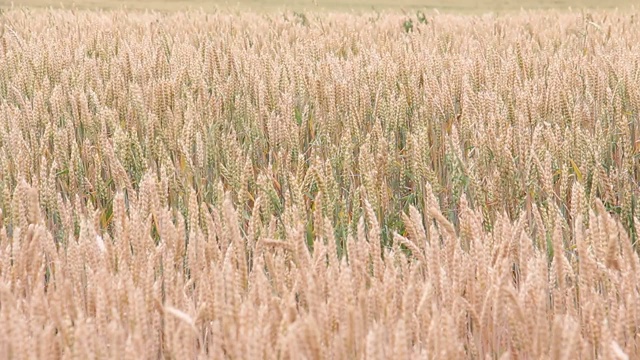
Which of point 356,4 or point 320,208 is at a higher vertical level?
point 320,208

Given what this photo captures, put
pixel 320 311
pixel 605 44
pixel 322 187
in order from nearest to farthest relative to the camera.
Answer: pixel 320 311, pixel 322 187, pixel 605 44

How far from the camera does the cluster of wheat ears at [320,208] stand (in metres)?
1.26

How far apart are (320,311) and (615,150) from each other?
1.79 m

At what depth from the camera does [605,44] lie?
4.91 meters

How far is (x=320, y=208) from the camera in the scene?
1.75 m

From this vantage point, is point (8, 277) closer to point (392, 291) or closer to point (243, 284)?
point (243, 284)

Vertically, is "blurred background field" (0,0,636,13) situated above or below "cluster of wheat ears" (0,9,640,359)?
below

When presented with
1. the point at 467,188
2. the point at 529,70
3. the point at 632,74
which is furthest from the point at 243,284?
Result: the point at 529,70

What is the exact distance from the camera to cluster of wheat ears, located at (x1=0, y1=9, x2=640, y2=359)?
4.12ft

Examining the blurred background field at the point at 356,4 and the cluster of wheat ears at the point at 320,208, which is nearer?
the cluster of wheat ears at the point at 320,208

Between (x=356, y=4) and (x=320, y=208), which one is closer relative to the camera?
(x=320, y=208)

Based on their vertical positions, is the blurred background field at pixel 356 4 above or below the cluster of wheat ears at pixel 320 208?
below

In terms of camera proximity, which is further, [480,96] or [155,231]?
[480,96]

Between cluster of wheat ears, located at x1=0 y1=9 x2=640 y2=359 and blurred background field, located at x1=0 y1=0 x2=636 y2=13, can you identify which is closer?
cluster of wheat ears, located at x1=0 y1=9 x2=640 y2=359
